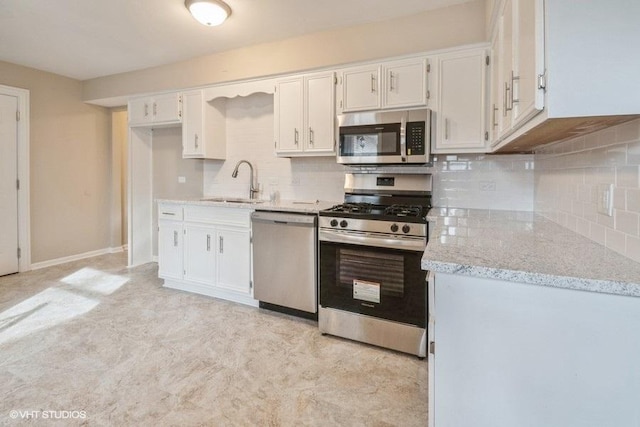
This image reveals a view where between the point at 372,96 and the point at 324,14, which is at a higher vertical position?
the point at 324,14

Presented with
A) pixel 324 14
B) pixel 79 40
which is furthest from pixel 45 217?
pixel 324 14

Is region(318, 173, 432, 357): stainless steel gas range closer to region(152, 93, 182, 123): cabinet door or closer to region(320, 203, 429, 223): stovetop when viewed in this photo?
region(320, 203, 429, 223): stovetop

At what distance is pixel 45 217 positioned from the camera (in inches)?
179

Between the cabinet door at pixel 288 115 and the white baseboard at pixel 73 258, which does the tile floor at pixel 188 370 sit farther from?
the cabinet door at pixel 288 115

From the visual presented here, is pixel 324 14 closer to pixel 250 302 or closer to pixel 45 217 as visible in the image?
pixel 250 302

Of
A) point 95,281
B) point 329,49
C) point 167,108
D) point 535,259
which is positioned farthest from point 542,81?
point 95,281

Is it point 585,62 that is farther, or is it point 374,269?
point 374,269

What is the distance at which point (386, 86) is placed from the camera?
2820 mm

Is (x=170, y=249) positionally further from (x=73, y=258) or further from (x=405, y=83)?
(x=405, y=83)

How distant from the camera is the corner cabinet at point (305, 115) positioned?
3055mm

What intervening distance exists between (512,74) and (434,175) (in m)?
1.47

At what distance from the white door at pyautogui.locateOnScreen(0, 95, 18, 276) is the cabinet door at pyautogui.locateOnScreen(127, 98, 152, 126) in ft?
4.46

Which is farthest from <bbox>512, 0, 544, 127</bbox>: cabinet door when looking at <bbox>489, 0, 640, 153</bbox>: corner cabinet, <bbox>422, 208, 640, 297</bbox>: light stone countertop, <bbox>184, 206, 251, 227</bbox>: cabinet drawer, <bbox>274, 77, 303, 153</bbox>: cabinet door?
<bbox>184, 206, 251, 227</bbox>: cabinet drawer

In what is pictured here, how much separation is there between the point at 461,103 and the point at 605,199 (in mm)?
1552
